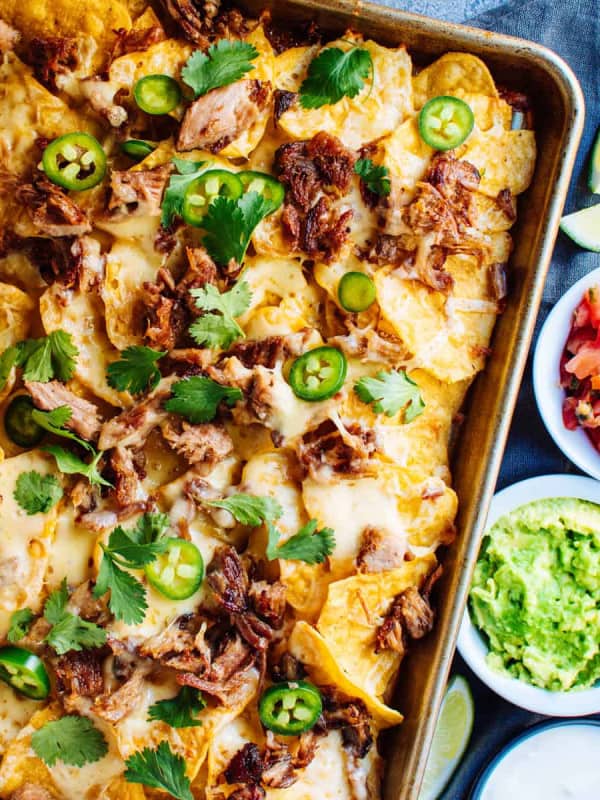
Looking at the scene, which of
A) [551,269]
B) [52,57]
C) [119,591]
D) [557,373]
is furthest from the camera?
[551,269]

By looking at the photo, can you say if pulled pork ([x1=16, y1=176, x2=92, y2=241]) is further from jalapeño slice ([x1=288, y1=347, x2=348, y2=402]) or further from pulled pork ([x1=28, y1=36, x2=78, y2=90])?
jalapeño slice ([x1=288, y1=347, x2=348, y2=402])

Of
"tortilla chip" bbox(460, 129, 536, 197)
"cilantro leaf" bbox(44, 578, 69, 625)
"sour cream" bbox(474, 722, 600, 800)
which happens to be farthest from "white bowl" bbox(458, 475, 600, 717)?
"cilantro leaf" bbox(44, 578, 69, 625)

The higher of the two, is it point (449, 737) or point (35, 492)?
point (35, 492)

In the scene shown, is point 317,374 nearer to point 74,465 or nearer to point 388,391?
point 388,391

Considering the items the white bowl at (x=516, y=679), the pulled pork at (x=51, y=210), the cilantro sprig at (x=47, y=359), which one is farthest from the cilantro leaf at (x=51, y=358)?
the white bowl at (x=516, y=679)

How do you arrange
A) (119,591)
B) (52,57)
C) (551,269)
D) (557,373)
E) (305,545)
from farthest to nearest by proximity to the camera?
(551,269), (557,373), (52,57), (305,545), (119,591)

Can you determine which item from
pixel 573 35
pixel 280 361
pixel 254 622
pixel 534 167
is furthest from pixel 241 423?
pixel 573 35

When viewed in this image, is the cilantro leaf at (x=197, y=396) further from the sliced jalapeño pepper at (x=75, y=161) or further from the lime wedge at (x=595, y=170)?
the lime wedge at (x=595, y=170)

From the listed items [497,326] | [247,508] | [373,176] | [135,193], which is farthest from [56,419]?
[497,326]
